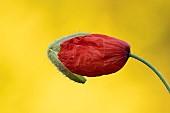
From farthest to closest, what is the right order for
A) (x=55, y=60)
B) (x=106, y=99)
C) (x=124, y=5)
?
(x=124, y=5), (x=106, y=99), (x=55, y=60)

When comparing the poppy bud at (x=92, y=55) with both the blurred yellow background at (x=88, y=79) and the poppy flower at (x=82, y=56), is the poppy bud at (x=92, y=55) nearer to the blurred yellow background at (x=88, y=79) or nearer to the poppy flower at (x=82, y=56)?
the poppy flower at (x=82, y=56)

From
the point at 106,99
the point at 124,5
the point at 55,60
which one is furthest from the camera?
the point at 124,5

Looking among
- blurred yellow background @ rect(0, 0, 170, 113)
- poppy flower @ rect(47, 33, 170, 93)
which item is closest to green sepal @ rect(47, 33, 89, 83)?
poppy flower @ rect(47, 33, 170, 93)

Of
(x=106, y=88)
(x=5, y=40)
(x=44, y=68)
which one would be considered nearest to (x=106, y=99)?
(x=106, y=88)

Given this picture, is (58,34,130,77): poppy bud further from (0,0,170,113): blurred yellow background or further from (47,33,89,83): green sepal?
(0,0,170,113): blurred yellow background

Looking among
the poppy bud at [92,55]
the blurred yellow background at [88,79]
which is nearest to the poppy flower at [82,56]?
the poppy bud at [92,55]

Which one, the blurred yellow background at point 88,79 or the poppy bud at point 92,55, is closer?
the poppy bud at point 92,55

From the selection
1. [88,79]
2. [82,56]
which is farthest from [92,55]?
[88,79]

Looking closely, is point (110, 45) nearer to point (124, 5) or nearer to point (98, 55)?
point (98, 55)
